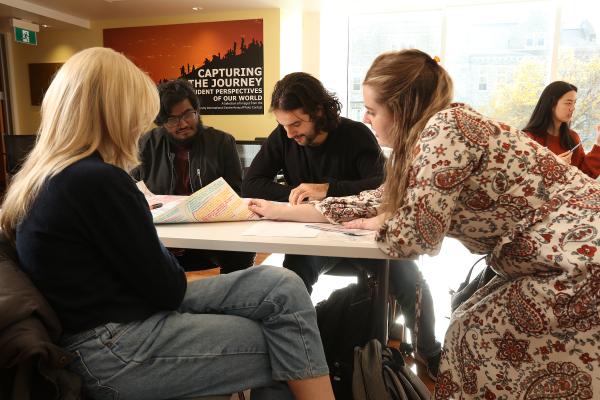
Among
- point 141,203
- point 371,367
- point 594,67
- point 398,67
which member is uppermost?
point 594,67

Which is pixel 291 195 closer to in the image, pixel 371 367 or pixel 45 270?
pixel 371 367

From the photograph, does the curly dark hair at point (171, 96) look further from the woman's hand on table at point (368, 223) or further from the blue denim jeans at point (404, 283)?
the woman's hand on table at point (368, 223)

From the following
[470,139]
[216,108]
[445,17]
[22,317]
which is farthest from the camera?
[216,108]

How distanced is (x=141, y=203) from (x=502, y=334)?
3.02ft

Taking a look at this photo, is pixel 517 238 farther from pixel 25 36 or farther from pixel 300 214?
pixel 25 36

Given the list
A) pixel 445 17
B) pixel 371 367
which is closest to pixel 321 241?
pixel 371 367

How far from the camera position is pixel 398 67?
128 cm

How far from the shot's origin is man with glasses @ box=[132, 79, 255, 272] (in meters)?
2.22

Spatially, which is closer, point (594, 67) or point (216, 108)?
point (594, 67)

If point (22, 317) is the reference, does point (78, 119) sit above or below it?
above

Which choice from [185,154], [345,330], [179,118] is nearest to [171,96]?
[179,118]

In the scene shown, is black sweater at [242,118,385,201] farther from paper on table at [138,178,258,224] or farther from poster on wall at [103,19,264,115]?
poster on wall at [103,19,264,115]

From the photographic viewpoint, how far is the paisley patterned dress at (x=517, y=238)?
1.09 meters

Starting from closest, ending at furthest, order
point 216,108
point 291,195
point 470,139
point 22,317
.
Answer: point 22,317, point 470,139, point 291,195, point 216,108
